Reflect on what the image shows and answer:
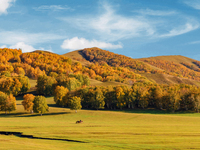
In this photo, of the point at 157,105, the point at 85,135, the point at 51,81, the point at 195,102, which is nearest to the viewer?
the point at 85,135

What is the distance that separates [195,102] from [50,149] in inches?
3303

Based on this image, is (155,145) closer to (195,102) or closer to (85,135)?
(85,135)

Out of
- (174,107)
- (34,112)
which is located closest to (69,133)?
(34,112)

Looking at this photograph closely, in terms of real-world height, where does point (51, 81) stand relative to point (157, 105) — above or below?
above

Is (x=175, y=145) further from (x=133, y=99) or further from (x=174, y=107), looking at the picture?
(x=133, y=99)

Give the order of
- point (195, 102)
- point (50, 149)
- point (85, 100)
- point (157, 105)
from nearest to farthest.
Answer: point (50, 149) < point (195, 102) < point (157, 105) < point (85, 100)

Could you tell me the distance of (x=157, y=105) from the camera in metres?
106

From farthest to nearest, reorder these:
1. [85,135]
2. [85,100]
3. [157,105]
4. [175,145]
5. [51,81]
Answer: [51,81], [85,100], [157,105], [85,135], [175,145]

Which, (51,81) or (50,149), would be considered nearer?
(50,149)

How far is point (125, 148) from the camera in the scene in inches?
1142

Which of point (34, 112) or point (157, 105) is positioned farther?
point (157, 105)

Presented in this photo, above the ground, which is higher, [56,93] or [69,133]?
[56,93]

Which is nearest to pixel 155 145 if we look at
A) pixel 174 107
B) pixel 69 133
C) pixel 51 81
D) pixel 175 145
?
pixel 175 145

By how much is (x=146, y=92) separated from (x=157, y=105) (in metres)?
9.58
